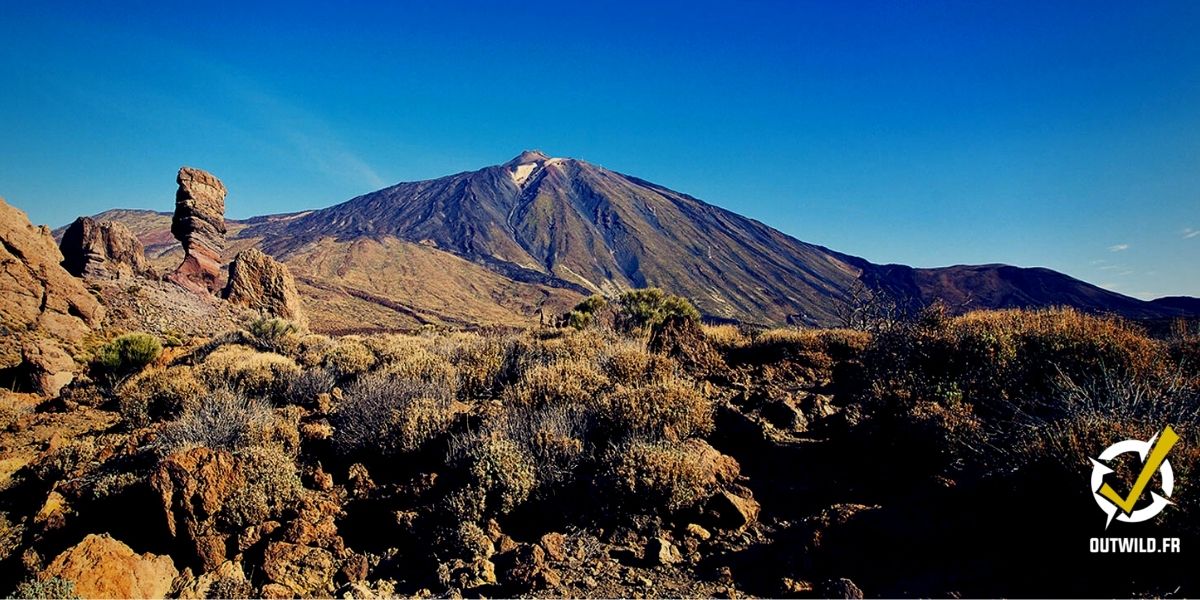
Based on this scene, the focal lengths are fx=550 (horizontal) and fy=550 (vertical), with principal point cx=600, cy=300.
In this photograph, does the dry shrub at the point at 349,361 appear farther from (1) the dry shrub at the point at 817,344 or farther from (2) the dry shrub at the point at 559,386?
(1) the dry shrub at the point at 817,344

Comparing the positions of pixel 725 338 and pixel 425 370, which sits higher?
pixel 725 338

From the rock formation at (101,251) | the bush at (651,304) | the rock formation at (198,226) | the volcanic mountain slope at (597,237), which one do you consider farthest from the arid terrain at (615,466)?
the volcanic mountain slope at (597,237)

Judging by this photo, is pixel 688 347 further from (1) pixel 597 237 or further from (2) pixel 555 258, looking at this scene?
(1) pixel 597 237

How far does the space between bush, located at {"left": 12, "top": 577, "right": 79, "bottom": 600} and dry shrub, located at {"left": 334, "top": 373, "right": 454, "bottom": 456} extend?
2.30m

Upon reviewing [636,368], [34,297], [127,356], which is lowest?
[127,356]

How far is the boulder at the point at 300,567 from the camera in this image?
3715 millimetres

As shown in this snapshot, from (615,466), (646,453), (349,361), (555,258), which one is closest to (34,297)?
(349,361)

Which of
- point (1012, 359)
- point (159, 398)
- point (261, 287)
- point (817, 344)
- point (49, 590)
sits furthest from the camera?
point (261, 287)

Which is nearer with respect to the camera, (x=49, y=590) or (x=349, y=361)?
(x=49, y=590)

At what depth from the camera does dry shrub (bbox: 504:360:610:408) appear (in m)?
5.84

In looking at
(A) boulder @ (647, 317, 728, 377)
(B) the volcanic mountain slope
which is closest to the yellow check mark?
(A) boulder @ (647, 317, 728, 377)

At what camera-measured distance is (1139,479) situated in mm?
2920

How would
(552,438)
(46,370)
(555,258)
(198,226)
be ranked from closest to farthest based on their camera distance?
(552,438)
(46,370)
(198,226)
(555,258)

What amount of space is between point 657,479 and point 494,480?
4.20 ft
